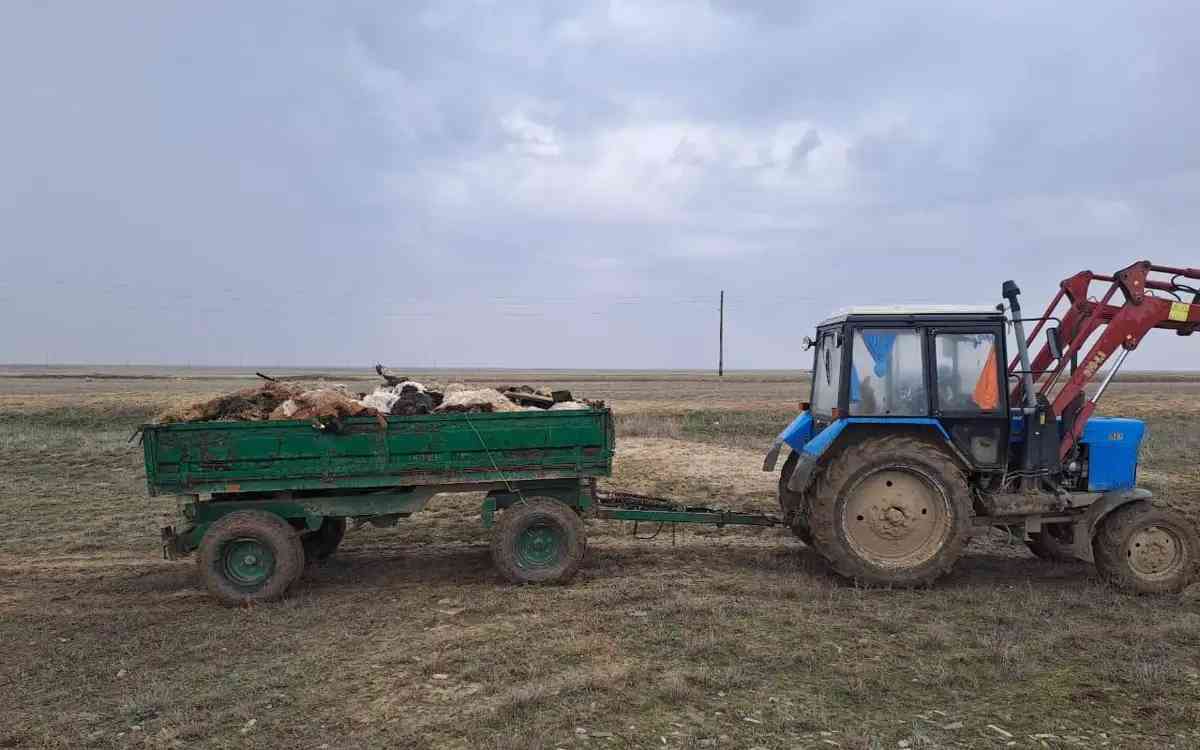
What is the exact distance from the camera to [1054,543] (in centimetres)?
779

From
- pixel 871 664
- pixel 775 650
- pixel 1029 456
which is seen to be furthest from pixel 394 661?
pixel 1029 456

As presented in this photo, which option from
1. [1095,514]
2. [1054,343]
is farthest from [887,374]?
[1095,514]

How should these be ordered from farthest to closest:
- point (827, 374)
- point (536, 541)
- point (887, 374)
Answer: point (827, 374) < point (536, 541) < point (887, 374)

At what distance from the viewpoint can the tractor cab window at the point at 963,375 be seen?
694 centimetres

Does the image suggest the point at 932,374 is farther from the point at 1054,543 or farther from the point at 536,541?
the point at 536,541

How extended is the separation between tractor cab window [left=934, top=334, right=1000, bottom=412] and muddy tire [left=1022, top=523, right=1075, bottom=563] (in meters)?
1.41

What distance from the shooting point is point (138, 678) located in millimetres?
5215

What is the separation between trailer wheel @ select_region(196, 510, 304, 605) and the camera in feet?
22.3

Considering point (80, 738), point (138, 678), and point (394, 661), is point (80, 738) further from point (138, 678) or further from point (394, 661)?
point (394, 661)

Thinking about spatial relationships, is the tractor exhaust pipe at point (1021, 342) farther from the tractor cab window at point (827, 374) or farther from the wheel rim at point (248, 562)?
the wheel rim at point (248, 562)

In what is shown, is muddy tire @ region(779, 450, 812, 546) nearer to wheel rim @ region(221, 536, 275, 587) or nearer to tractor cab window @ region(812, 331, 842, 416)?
tractor cab window @ region(812, 331, 842, 416)

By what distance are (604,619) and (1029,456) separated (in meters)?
4.01

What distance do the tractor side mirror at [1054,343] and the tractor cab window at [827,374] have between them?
1804mm

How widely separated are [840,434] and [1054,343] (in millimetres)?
2010
